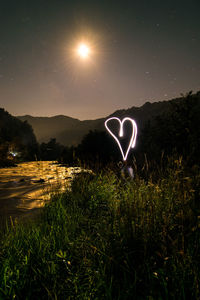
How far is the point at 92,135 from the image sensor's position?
765 inches

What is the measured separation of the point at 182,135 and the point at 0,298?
21778 millimetres

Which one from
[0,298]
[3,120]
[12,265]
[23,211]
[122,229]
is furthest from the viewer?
[3,120]

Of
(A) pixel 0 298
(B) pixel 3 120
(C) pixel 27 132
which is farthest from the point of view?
(C) pixel 27 132

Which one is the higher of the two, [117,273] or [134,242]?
[134,242]

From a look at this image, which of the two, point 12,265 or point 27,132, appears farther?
point 27,132

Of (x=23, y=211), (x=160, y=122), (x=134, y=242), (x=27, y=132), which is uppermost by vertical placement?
(x=27, y=132)

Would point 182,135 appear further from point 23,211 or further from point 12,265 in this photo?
point 12,265

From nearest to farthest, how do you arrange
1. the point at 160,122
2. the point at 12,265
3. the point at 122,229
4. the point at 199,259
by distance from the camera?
the point at 199,259
the point at 12,265
the point at 122,229
the point at 160,122

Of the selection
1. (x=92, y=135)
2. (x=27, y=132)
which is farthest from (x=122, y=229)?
(x=27, y=132)

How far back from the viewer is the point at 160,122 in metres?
25.0

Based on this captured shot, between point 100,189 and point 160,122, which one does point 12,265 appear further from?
point 160,122

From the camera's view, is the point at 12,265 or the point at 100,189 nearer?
the point at 12,265

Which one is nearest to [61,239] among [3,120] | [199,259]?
[199,259]

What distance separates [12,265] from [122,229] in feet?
3.38
